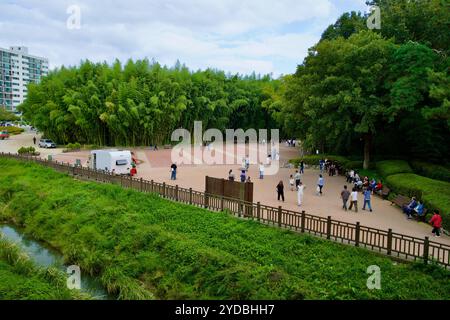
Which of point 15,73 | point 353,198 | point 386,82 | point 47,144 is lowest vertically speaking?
point 353,198

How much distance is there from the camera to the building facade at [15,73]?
113875mm

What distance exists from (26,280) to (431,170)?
22814 mm

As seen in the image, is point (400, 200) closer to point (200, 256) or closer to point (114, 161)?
point (200, 256)

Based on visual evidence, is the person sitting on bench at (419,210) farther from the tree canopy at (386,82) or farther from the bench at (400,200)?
the tree canopy at (386,82)

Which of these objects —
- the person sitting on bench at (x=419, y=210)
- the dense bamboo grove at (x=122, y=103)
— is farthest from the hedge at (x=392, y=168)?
the dense bamboo grove at (x=122, y=103)

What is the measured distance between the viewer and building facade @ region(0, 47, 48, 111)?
374 feet

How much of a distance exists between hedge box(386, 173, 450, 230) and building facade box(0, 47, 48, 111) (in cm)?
11227

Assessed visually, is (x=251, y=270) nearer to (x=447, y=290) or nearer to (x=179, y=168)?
(x=447, y=290)

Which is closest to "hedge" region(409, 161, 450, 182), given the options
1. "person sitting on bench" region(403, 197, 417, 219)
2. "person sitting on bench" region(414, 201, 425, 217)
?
"person sitting on bench" region(403, 197, 417, 219)

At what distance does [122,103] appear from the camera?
143 feet

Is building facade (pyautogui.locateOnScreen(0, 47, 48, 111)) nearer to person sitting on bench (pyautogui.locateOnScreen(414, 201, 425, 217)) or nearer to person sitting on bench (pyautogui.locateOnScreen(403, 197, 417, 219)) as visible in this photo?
person sitting on bench (pyautogui.locateOnScreen(403, 197, 417, 219))

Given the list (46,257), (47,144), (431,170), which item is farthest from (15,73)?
(431,170)

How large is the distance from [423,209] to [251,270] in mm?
8367

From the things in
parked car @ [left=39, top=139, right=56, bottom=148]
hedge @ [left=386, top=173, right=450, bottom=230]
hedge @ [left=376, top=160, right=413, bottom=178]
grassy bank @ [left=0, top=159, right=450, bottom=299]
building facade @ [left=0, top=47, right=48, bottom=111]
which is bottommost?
grassy bank @ [left=0, top=159, right=450, bottom=299]
